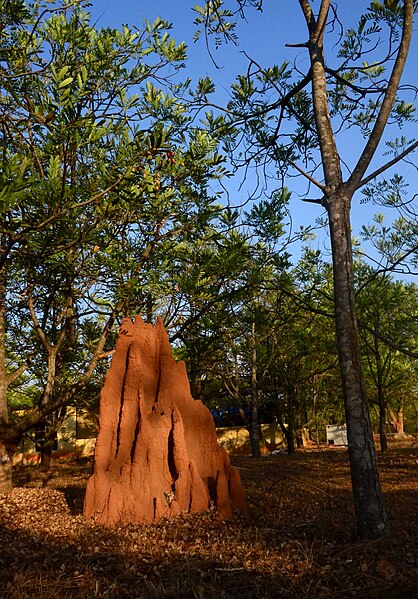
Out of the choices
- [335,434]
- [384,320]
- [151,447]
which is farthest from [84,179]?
[335,434]

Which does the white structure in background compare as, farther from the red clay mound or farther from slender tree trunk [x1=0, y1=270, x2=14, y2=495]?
the red clay mound

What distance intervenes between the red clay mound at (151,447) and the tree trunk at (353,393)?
2.63 metres

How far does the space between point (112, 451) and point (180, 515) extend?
159 centimetres

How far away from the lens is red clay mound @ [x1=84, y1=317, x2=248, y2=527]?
27.0 feet

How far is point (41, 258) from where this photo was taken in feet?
25.2

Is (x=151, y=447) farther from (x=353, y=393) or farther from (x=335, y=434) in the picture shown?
(x=335, y=434)

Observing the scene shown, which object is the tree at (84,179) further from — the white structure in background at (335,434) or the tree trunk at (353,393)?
the white structure in background at (335,434)

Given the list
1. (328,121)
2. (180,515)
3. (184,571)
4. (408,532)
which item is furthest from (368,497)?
(328,121)

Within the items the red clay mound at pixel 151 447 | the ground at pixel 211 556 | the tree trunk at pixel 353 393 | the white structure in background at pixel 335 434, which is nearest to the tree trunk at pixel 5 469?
the ground at pixel 211 556

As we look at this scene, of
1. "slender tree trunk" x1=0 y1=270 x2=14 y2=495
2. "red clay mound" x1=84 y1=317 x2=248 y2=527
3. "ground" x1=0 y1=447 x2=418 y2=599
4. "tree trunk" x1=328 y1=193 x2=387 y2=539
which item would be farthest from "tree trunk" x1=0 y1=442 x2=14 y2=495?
"tree trunk" x1=328 y1=193 x2=387 y2=539

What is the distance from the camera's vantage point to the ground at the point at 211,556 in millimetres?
5086

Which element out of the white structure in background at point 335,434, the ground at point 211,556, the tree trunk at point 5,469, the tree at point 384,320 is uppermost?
the tree at point 384,320

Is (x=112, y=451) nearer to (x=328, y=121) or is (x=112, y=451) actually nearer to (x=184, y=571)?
(x=184, y=571)

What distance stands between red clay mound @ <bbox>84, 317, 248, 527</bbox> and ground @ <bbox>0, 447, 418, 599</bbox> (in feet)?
1.26
